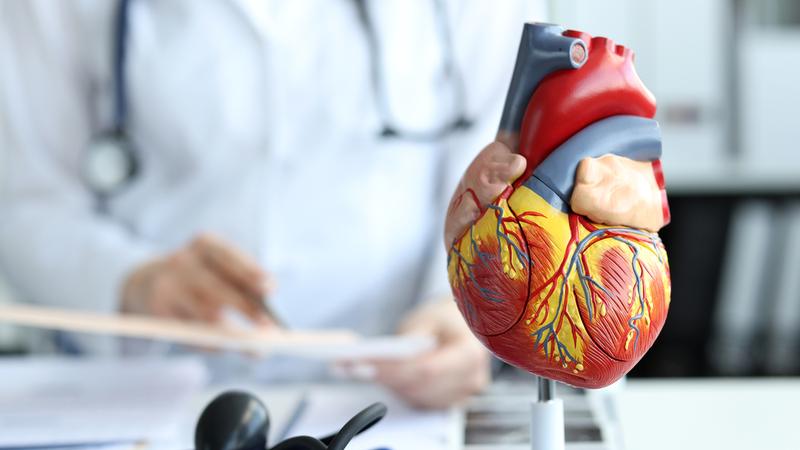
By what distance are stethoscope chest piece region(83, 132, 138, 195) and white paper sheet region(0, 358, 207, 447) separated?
18 cm

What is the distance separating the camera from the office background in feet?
6.38

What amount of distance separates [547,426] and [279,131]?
506mm

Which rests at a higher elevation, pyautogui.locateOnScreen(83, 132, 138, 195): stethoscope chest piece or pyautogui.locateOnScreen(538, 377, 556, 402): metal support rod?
pyautogui.locateOnScreen(83, 132, 138, 195): stethoscope chest piece

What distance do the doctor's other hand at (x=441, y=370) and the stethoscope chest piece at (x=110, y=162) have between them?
1.13 feet

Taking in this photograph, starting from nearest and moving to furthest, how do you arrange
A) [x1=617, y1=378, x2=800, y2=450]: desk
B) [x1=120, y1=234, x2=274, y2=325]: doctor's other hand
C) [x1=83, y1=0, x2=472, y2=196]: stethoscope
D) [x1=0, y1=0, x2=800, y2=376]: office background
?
[x1=617, y1=378, x2=800, y2=450]: desk
[x1=120, y1=234, x2=274, y2=325]: doctor's other hand
[x1=83, y1=0, x2=472, y2=196]: stethoscope
[x1=0, y1=0, x2=800, y2=376]: office background

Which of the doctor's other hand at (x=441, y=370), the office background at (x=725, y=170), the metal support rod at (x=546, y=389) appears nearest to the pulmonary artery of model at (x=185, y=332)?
the doctor's other hand at (x=441, y=370)

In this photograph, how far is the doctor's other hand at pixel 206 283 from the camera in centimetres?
64

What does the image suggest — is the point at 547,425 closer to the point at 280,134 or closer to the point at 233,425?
the point at 233,425

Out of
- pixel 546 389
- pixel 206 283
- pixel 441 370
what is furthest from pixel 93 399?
pixel 546 389

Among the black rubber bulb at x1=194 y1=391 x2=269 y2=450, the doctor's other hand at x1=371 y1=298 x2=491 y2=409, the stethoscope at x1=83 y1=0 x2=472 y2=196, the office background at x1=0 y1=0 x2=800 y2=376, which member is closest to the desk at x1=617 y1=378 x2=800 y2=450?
the doctor's other hand at x1=371 y1=298 x2=491 y2=409

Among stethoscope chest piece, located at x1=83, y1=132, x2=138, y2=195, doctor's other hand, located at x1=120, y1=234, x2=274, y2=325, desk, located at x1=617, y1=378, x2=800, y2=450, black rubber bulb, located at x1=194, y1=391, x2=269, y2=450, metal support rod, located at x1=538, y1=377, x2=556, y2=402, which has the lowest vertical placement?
desk, located at x1=617, y1=378, x2=800, y2=450

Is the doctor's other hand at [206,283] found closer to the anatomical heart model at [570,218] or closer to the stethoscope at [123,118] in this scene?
the stethoscope at [123,118]

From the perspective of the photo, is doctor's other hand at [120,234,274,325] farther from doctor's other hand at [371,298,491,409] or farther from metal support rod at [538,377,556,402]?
metal support rod at [538,377,556,402]

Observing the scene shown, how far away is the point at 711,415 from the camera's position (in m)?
0.53
